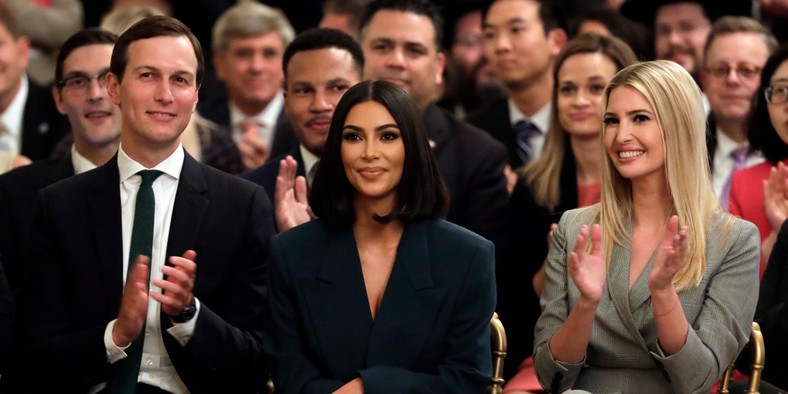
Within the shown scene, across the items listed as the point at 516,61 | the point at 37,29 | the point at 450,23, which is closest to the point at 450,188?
the point at 516,61

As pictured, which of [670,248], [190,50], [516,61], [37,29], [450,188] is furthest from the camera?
[37,29]

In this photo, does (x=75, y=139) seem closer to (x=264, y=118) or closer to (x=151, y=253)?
(x=151, y=253)

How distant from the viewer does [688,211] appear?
3.89m

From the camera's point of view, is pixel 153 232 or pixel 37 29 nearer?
pixel 153 232

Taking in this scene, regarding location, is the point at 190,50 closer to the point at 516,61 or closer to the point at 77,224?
the point at 77,224

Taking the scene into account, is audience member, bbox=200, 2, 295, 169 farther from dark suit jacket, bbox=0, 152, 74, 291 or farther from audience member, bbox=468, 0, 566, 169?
dark suit jacket, bbox=0, 152, 74, 291

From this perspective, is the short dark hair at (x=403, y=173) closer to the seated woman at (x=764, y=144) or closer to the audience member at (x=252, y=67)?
the seated woman at (x=764, y=144)

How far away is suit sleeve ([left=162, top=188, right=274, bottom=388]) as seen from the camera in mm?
3891

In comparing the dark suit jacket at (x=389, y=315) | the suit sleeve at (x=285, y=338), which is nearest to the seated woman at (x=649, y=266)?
the dark suit jacket at (x=389, y=315)

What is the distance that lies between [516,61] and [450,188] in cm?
138

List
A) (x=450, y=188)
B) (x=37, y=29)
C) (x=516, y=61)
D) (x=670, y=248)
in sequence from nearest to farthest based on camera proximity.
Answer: (x=670, y=248)
(x=450, y=188)
(x=516, y=61)
(x=37, y=29)

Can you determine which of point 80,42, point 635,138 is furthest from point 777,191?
point 80,42

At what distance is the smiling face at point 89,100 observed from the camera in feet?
16.0

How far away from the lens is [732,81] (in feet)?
19.6
